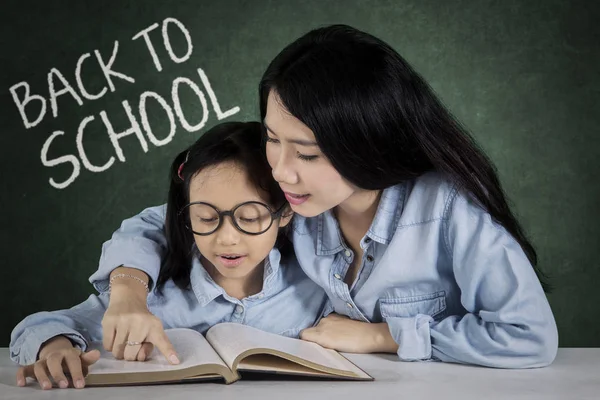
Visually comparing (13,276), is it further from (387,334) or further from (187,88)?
(387,334)

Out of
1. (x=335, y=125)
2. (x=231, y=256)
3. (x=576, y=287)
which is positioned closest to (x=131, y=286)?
(x=231, y=256)

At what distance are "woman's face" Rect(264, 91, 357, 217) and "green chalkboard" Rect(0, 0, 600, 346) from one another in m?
1.48

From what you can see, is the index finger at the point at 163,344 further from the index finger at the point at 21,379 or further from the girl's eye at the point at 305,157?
the girl's eye at the point at 305,157

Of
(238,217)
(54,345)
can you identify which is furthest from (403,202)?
(54,345)

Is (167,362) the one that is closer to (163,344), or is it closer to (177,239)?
(163,344)

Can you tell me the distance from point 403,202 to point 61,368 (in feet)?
1.99

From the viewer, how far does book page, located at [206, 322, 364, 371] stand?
106cm

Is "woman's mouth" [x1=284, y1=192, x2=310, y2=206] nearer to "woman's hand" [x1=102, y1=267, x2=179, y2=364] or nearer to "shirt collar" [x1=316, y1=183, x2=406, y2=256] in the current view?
"shirt collar" [x1=316, y1=183, x2=406, y2=256]

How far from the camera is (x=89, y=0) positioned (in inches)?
104

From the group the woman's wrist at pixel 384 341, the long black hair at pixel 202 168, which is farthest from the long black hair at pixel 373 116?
the woman's wrist at pixel 384 341

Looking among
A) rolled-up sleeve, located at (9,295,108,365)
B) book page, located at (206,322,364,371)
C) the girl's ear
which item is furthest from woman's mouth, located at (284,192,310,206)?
rolled-up sleeve, located at (9,295,108,365)

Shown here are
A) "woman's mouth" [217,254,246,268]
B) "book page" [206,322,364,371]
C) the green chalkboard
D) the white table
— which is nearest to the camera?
the white table

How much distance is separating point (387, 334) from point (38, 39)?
1.88m

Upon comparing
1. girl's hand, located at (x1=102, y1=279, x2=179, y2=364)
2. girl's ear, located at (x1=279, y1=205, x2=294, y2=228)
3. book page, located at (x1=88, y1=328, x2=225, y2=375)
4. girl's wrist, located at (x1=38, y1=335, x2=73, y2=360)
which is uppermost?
girl's ear, located at (x1=279, y1=205, x2=294, y2=228)
